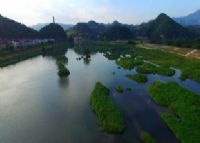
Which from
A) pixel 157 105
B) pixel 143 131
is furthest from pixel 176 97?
pixel 143 131

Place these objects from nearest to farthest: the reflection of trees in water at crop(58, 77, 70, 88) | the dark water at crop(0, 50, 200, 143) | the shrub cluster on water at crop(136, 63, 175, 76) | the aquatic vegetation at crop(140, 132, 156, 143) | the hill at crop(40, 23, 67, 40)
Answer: the aquatic vegetation at crop(140, 132, 156, 143), the dark water at crop(0, 50, 200, 143), the reflection of trees in water at crop(58, 77, 70, 88), the shrub cluster on water at crop(136, 63, 175, 76), the hill at crop(40, 23, 67, 40)

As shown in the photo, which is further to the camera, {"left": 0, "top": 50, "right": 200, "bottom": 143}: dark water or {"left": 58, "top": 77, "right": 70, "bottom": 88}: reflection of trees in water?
{"left": 58, "top": 77, "right": 70, "bottom": 88}: reflection of trees in water

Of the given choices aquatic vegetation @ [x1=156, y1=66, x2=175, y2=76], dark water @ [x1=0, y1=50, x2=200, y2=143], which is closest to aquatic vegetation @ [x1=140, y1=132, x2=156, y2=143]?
dark water @ [x1=0, y1=50, x2=200, y2=143]

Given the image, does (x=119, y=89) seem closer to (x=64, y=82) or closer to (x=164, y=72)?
(x=64, y=82)

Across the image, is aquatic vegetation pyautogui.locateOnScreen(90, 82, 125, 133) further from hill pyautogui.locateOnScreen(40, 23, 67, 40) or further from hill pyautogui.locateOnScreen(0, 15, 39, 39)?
hill pyautogui.locateOnScreen(40, 23, 67, 40)

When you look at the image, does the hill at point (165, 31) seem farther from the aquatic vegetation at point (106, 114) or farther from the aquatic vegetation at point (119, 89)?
the aquatic vegetation at point (106, 114)

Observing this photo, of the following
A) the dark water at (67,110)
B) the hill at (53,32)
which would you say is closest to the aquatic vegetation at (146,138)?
the dark water at (67,110)
